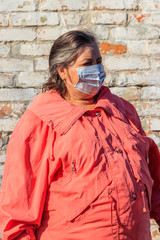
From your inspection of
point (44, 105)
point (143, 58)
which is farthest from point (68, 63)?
point (143, 58)

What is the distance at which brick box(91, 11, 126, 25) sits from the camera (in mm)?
3004

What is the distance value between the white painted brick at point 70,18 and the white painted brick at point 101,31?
0.44 ft

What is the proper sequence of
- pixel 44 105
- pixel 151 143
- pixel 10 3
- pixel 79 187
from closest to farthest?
1. pixel 79 187
2. pixel 44 105
3. pixel 151 143
4. pixel 10 3

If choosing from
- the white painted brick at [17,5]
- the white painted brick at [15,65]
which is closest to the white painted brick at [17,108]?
the white painted brick at [15,65]

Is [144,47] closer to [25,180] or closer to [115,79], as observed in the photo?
[115,79]

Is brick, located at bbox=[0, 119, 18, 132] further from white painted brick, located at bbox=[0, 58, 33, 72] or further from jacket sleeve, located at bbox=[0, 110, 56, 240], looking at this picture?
jacket sleeve, located at bbox=[0, 110, 56, 240]

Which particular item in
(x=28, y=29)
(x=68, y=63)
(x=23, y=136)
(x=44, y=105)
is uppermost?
(x=28, y=29)

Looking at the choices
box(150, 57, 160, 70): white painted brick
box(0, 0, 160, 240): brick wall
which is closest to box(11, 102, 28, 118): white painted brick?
box(0, 0, 160, 240): brick wall

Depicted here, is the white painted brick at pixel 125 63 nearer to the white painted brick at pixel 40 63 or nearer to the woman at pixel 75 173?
the white painted brick at pixel 40 63

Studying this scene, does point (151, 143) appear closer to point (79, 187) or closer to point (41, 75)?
point (79, 187)

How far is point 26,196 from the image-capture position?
1834 mm

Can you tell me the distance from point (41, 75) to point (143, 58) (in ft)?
2.79

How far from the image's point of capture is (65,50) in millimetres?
2039

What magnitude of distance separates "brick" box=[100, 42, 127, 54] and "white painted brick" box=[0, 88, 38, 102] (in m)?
0.64
